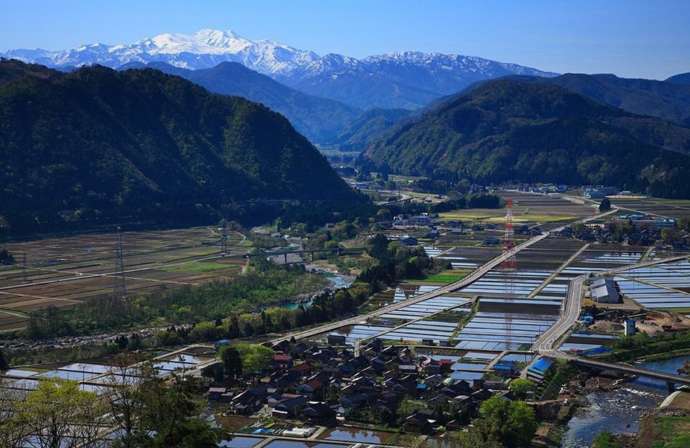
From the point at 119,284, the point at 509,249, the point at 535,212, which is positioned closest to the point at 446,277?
the point at 509,249

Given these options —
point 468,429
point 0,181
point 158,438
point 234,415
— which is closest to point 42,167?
point 0,181

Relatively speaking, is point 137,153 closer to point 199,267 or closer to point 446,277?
point 199,267

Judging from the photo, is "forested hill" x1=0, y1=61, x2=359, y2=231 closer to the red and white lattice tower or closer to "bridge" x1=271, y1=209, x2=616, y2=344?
the red and white lattice tower

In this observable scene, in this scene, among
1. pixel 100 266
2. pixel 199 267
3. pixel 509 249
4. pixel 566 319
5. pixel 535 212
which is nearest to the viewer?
pixel 566 319

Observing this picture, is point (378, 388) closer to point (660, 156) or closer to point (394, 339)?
point (394, 339)

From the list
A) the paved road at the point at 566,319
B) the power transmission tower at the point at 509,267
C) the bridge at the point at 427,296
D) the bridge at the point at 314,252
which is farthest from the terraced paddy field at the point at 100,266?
the paved road at the point at 566,319
